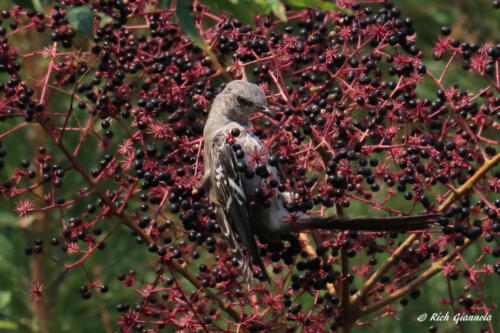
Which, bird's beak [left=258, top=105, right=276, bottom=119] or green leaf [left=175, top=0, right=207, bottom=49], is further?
bird's beak [left=258, top=105, right=276, bottom=119]

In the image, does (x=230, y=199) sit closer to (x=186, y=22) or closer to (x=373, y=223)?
(x=373, y=223)

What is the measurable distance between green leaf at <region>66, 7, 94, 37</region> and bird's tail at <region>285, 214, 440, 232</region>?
6.00 ft

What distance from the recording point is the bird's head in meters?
4.79

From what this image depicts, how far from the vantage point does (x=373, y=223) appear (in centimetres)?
447

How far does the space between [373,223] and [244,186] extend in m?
1.10

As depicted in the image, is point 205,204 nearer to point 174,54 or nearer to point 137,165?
point 137,165

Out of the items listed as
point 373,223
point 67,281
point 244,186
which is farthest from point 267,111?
point 67,281

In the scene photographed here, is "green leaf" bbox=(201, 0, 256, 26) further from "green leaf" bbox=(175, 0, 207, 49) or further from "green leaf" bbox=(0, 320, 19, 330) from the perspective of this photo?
"green leaf" bbox=(0, 320, 19, 330)

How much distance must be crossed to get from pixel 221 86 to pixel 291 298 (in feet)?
4.87

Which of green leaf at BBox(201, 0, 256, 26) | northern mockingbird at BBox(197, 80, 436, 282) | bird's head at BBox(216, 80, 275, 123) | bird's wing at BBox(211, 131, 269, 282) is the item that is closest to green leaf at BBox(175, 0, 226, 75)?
green leaf at BBox(201, 0, 256, 26)

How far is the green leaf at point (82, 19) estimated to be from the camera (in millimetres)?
3391

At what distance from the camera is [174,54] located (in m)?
4.86

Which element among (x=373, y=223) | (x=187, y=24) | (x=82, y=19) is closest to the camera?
(x=187, y=24)

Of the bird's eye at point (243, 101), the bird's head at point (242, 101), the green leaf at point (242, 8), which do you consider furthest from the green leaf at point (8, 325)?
the green leaf at point (242, 8)
